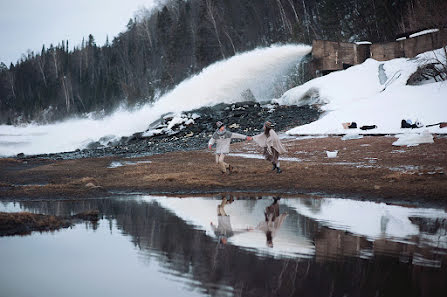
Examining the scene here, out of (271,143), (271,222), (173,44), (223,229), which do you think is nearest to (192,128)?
(271,143)

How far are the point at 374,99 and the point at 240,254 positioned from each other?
94.5ft

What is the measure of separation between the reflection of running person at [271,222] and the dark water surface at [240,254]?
0.07 feet

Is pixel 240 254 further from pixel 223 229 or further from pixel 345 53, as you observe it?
pixel 345 53

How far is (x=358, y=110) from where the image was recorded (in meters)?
32.2

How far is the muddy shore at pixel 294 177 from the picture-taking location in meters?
13.6

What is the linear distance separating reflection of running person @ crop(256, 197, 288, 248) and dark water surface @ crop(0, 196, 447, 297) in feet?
0.07

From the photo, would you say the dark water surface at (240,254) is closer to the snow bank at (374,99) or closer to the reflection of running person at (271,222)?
the reflection of running person at (271,222)

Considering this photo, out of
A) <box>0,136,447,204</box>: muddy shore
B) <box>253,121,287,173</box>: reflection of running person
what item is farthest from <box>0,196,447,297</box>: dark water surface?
<box>253,121,287,173</box>: reflection of running person

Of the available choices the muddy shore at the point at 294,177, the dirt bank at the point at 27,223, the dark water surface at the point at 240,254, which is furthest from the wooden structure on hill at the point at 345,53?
the dirt bank at the point at 27,223

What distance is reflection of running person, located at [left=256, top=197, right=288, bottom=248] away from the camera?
8414 millimetres

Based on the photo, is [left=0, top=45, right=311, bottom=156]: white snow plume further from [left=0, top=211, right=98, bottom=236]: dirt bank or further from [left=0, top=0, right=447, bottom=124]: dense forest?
[left=0, top=211, right=98, bottom=236]: dirt bank

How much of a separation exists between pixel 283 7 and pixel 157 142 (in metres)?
44.4

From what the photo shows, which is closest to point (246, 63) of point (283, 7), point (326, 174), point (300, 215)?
point (283, 7)

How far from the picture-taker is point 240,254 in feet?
23.6
